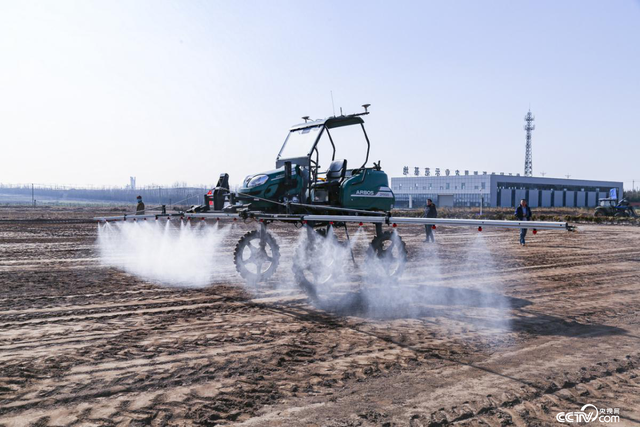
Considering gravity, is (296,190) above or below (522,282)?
above

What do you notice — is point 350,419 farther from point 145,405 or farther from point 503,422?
point 145,405

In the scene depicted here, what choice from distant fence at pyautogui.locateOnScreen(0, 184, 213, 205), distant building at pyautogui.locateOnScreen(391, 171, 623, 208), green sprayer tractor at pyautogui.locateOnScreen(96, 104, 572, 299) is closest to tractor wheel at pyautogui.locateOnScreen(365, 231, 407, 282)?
green sprayer tractor at pyautogui.locateOnScreen(96, 104, 572, 299)

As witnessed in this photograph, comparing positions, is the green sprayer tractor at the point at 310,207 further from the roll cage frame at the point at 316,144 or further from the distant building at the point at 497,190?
the distant building at the point at 497,190

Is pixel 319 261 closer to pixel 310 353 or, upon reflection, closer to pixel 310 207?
pixel 310 207

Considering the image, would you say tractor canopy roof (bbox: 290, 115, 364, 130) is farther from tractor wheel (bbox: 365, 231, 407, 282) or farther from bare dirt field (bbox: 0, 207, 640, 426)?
bare dirt field (bbox: 0, 207, 640, 426)

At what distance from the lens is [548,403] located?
182 inches

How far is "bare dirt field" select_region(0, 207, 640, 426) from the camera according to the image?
4.42 metres

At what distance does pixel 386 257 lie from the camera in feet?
34.0

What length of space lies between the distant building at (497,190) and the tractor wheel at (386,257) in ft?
226

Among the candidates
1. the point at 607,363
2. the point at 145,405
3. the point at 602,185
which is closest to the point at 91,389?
the point at 145,405

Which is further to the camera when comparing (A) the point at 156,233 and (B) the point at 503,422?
(A) the point at 156,233

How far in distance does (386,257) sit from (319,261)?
4.57ft

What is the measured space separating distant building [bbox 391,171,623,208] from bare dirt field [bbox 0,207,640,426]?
2782 inches

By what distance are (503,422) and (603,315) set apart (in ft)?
15.8
